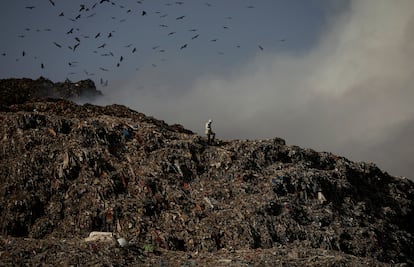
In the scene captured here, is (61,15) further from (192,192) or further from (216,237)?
(216,237)

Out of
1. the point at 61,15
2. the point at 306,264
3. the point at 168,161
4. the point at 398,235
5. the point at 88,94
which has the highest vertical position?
the point at 88,94

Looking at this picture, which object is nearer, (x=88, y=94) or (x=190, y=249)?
(x=190, y=249)

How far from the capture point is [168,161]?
46.0ft

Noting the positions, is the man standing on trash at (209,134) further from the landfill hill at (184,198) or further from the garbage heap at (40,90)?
the garbage heap at (40,90)

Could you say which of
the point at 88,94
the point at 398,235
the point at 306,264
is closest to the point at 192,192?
the point at 306,264

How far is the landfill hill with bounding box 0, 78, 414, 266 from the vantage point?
1103 cm

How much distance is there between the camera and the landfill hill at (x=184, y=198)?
11031 millimetres

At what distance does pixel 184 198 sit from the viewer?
1292 cm

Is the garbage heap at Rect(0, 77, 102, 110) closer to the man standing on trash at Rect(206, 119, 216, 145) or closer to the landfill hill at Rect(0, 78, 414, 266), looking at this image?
the landfill hill at Rect(0, 78, 414, 266)

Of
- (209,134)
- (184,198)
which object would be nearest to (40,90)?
(209,134)

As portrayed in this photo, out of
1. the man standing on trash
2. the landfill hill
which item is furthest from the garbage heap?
the man standing on trash

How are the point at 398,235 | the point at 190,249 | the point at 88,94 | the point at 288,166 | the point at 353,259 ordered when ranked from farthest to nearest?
the point at 88,94, the point at 288,166, the point at 398,235, the point at 190,249, the point at 353,259

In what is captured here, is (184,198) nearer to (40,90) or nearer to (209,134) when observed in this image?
(209,134)

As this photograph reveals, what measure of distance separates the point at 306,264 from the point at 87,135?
878 cm
